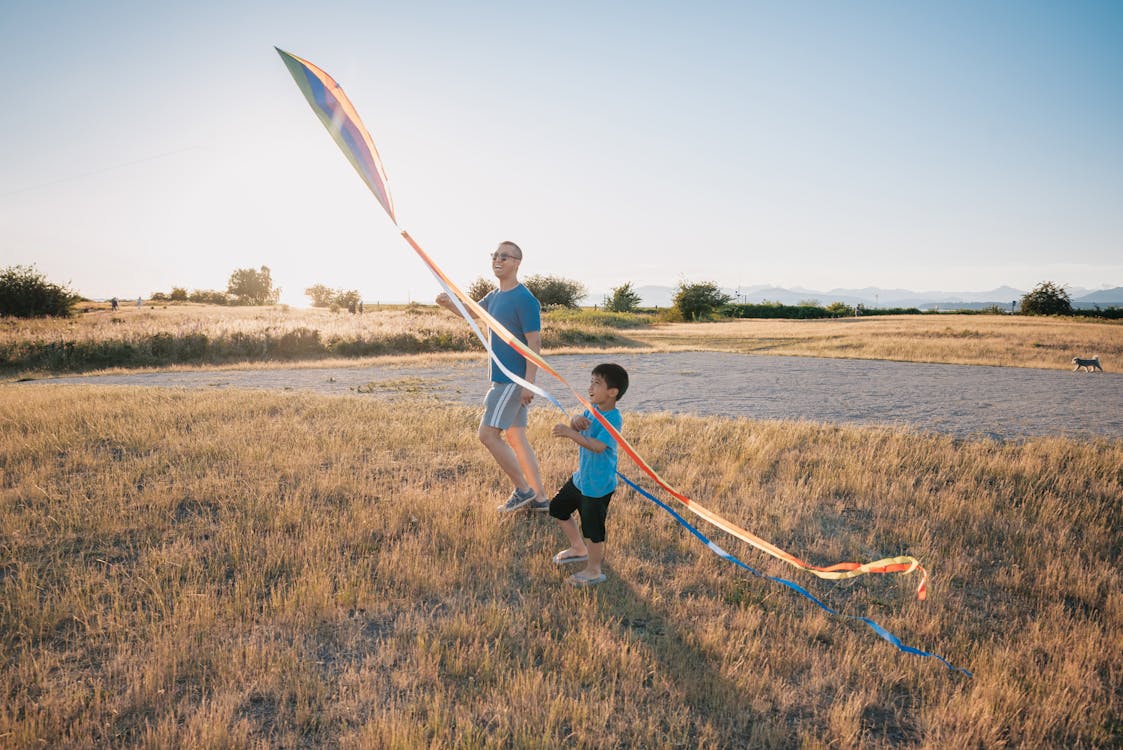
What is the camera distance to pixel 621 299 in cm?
7625

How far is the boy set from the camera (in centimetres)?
394

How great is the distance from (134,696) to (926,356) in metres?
25.1

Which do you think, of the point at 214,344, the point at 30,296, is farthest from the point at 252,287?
the point at 214,344

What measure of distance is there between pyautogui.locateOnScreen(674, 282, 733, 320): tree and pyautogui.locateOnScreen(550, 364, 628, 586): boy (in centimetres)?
6902

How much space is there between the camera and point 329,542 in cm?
468

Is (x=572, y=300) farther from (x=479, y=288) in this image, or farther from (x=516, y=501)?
(x=516, y=501)

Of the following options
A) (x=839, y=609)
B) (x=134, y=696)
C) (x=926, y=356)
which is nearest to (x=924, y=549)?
(x=839, y=609)

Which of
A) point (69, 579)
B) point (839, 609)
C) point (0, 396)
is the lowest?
point (839, 609)

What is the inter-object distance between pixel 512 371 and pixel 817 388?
36.1ft

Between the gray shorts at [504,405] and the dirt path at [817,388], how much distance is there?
6034 millimetres

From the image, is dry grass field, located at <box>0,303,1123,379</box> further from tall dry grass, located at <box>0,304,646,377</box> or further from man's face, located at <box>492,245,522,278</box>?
man's face, located at <box>492,245,522,278</box>

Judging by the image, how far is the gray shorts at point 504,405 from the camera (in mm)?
5070

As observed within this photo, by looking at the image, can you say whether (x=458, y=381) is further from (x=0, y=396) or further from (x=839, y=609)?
(x=839, y=609)

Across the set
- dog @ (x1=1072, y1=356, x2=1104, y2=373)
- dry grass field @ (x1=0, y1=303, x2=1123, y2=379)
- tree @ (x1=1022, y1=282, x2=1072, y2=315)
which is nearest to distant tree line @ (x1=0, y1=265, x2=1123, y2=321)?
tree @ (x1=1022, y1=282, x2=1072, y2=315)
